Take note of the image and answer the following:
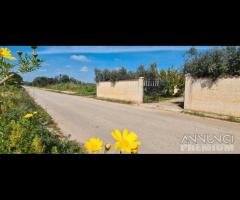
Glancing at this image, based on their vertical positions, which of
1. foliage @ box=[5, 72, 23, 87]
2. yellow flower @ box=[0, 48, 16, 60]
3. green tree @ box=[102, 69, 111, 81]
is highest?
green tree @ box=[102, 69, 111, 81]

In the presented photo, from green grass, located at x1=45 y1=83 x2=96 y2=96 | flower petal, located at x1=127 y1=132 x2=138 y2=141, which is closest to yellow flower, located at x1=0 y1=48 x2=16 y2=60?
A: flower petal, located at x1=127 y1=132 x2=138 y2=141

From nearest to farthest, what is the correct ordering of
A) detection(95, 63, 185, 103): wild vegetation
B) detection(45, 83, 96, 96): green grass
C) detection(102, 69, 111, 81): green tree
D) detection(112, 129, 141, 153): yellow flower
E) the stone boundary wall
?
detection(112, 129, 141, 153): yellow flower, the stone boundary wall, detection(95, 63, 185, 103): wild vegetation, detection(102, 69, 111, 81): green tree, detection(45, 83, 96, 96): green grass

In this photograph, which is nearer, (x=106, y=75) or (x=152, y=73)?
(x=152, y=73)

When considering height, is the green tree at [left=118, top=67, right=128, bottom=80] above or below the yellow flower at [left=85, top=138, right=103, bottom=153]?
above

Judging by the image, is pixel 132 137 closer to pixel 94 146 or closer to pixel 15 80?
pixel 94 146

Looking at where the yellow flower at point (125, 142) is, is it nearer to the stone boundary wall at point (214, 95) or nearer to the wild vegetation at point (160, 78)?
the stone boundary wall at point (214, 95)

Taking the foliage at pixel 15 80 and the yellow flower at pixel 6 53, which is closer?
the yellow flower at pixel 6 53

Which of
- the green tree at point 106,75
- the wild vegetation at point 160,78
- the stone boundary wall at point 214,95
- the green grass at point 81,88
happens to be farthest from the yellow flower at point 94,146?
the green grass at point 81,88

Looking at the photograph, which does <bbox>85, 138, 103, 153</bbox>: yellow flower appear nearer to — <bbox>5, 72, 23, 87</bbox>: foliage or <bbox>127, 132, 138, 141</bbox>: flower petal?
<bbox>127, 132, 138, 141</bbox>: flower petal

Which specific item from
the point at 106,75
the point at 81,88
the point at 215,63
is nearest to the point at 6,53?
the point at 215,63

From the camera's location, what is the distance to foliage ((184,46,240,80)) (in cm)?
1004

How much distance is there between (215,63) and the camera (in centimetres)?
1062

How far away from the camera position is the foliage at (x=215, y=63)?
1004 cm
